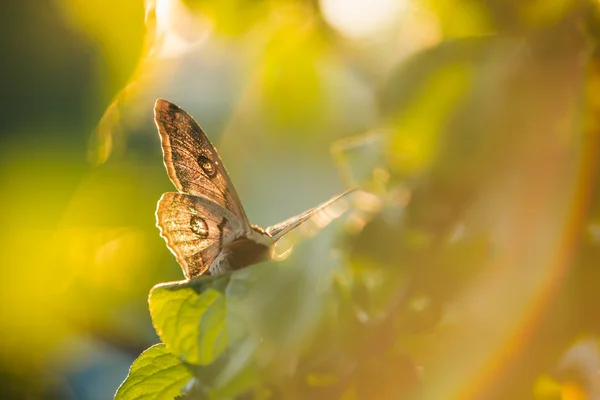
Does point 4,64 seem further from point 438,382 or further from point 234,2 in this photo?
point 438,382

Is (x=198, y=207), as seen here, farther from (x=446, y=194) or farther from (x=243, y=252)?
(x=446, y=194)

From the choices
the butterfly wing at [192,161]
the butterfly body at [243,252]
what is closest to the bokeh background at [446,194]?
the butterfly wing at [192,161]

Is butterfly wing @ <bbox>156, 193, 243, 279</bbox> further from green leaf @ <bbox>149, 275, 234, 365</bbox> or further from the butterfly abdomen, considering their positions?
green leaf @ <bbox>149, 275, 234, 365</bbox>

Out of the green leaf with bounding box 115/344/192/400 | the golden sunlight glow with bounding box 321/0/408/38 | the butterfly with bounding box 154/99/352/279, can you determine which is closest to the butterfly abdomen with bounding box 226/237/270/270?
the butterfly with bounding box 154/99/352/279

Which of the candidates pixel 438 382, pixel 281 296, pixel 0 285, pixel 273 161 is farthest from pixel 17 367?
pixel 438 382

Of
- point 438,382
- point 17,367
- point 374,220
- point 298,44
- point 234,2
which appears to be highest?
point 17,367
